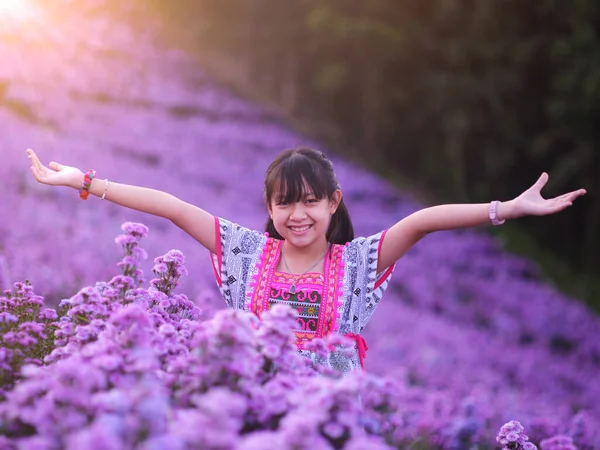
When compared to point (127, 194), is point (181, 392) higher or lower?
lower

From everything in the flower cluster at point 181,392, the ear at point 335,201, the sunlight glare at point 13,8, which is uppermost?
the sunlight glare at point 13,8

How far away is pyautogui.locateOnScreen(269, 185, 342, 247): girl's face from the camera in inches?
120

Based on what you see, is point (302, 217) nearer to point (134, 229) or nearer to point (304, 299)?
point (304, 299)

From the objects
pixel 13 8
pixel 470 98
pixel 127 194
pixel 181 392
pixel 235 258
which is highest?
pixel 470 98

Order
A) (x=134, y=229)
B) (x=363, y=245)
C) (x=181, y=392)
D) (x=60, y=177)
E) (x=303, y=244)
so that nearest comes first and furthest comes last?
(x=181, y=392)
(x=134, y=229)
(x=60, y=177)
(x=303, y=244)
(x=363, y=245)

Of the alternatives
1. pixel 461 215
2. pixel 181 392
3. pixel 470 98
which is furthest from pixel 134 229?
pixel 470 98

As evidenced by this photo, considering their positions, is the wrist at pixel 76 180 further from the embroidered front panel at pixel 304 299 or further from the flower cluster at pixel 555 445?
the flower cluster at pixel 555 445

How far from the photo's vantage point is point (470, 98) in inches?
751

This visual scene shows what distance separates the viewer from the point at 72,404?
1582mm

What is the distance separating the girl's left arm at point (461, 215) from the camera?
2791 mm

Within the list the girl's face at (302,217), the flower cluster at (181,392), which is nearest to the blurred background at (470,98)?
the girl's face at (302,217)

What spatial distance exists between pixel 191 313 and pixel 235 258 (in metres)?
0.46

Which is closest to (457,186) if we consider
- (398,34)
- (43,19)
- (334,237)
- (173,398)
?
(398,34)

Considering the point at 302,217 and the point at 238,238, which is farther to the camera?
the point at 238,238
